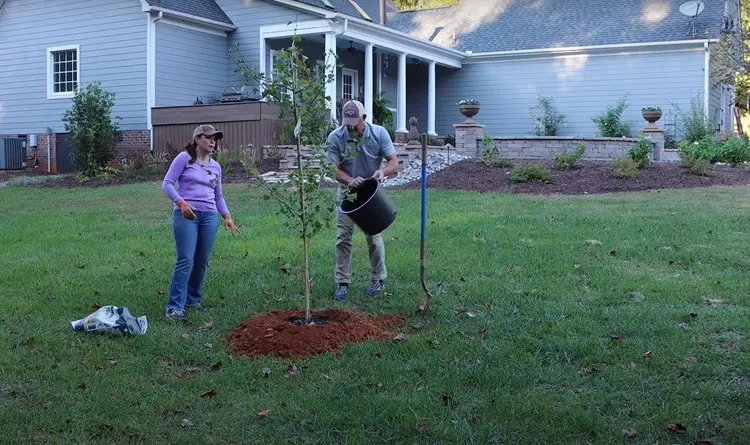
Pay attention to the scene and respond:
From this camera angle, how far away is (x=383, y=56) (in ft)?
77.3

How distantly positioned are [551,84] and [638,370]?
20.4 meters

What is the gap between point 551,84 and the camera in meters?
23.8

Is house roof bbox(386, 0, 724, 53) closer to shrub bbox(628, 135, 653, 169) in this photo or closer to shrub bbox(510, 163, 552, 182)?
shrub bbox(628, 135, 653, 169)

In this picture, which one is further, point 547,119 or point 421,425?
point 547,119

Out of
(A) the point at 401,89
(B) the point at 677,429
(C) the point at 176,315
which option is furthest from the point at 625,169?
(B) the point at 677,429

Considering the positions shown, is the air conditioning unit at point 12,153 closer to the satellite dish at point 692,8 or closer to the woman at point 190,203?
the woman at point 190,203

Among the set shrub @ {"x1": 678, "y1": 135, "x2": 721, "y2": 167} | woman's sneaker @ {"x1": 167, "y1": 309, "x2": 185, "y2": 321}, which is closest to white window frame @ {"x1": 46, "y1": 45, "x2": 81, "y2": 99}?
shrub @ {"x1": 678, "y1": 135, "x2": 721, "y2": 167}

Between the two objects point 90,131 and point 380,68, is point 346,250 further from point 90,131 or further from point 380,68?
point 380,68

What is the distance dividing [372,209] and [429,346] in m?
1.17

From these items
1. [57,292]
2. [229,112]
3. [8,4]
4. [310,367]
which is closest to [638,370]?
[310,367]

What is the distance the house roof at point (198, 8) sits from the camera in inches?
740

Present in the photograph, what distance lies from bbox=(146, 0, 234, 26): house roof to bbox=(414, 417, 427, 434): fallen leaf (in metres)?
16.7

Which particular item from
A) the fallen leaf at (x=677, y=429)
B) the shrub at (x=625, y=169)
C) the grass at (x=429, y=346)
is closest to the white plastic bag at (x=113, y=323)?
the grass at (x=429, y=346)

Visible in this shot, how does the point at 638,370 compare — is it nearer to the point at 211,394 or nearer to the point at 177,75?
the point at 211,394
